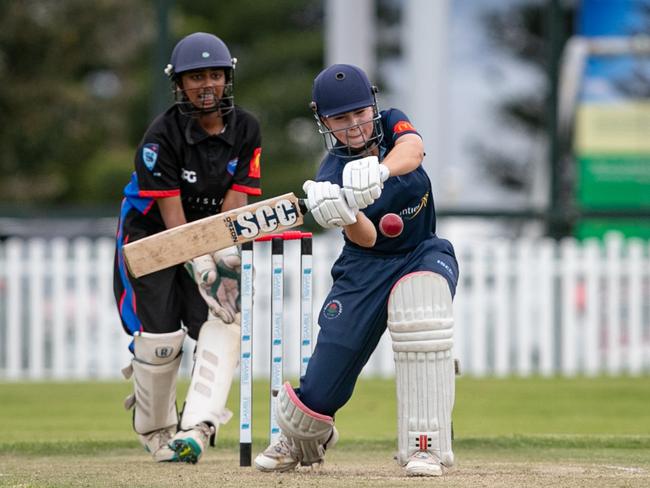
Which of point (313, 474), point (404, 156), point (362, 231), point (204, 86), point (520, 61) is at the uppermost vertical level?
point (520, 61)

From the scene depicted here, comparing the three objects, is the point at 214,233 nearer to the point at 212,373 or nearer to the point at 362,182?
the point at 362,182

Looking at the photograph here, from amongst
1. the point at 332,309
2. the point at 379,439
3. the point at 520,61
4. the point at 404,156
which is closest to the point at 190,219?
the point at 332,309

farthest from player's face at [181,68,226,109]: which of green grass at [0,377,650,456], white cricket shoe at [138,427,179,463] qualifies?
green grass at [0,377,650,456]

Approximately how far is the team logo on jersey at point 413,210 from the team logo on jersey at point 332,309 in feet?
1.54

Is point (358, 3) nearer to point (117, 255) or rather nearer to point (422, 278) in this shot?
point (117, 255)

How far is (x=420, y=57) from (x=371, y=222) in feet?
31.2

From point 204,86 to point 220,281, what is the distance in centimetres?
95

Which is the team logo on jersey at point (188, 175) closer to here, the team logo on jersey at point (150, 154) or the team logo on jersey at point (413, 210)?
the team logo on jersey at point (150, 154)

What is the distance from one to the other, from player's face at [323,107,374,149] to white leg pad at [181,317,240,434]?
4.51ft

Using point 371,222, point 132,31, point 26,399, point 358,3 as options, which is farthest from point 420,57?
point 132,31

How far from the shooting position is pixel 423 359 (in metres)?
6.21

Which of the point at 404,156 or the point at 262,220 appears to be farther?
the point at 262,220

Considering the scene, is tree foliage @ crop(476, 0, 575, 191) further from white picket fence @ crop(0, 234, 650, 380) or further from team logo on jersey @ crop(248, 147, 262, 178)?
team logo on jersey @ crop(248, 147, 262, 178)

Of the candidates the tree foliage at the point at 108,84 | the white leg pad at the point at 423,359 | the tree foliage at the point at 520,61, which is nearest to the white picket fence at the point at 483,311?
the white leg pad at the point at 423,359
